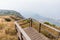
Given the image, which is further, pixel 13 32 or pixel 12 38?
pixel 13 32

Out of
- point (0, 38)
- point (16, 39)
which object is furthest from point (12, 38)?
point (0, 38)

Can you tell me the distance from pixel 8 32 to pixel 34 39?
2.64 meters

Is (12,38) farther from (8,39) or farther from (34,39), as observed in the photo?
(34,39)

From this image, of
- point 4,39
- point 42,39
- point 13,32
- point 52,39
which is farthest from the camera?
point 13,32

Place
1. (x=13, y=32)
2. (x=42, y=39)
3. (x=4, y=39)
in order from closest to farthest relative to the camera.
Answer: (x=42, y=39) < (x=4, y=39) < (x=13, y=32)

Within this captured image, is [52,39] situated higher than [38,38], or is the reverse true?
[38,38]

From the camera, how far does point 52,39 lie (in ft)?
25.0

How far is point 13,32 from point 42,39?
2673 mm

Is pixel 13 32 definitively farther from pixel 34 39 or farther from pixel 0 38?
pixel 34 39

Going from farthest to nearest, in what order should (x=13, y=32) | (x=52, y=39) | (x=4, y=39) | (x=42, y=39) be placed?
(x=13, y=32) < (x=52, y=39) < (x=4, y=39) < (x=42, y=39)

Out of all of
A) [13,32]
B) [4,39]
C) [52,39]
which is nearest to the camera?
[4,39]

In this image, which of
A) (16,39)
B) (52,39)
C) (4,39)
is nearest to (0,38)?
(4,39)

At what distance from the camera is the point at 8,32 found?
8414 mm

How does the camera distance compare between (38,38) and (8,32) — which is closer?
(38,38)
